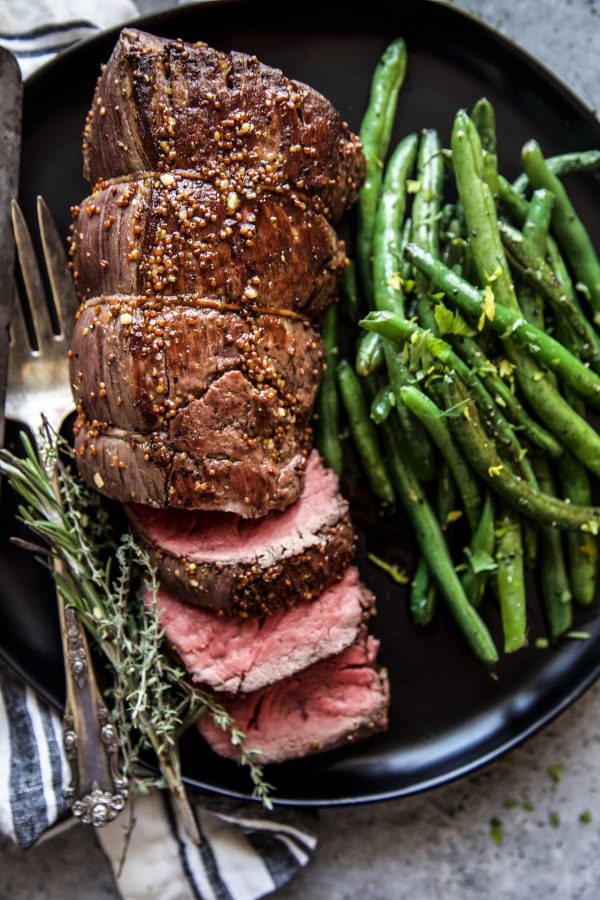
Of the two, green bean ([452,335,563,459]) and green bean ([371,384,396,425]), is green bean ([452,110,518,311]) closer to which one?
green bean ([452,335,563,459])

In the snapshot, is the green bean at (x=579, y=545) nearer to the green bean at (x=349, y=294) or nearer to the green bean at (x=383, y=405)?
the green bean at (x=383, y=405)

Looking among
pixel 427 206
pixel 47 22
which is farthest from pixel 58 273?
pixel 427 206

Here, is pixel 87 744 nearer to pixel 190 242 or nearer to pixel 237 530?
pixel 237 530

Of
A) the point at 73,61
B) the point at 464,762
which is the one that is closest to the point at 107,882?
the point at 464,762

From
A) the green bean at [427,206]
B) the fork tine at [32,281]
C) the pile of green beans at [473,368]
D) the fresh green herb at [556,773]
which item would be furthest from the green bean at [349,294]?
the fresh green herb at [556,773]

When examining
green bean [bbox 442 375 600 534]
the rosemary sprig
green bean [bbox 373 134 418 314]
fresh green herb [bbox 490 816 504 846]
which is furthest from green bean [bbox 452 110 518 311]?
fresh green herb [bbox 490 816 504 846]

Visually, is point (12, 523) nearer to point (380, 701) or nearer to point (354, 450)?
point (354, 450)

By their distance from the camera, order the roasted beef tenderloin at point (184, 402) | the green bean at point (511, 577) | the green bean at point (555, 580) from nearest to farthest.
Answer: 1. the roasted beef tenderloin at point (184, 402)
2. the green bean at point (511, 577)
3. the green bean at point (555, 580)
